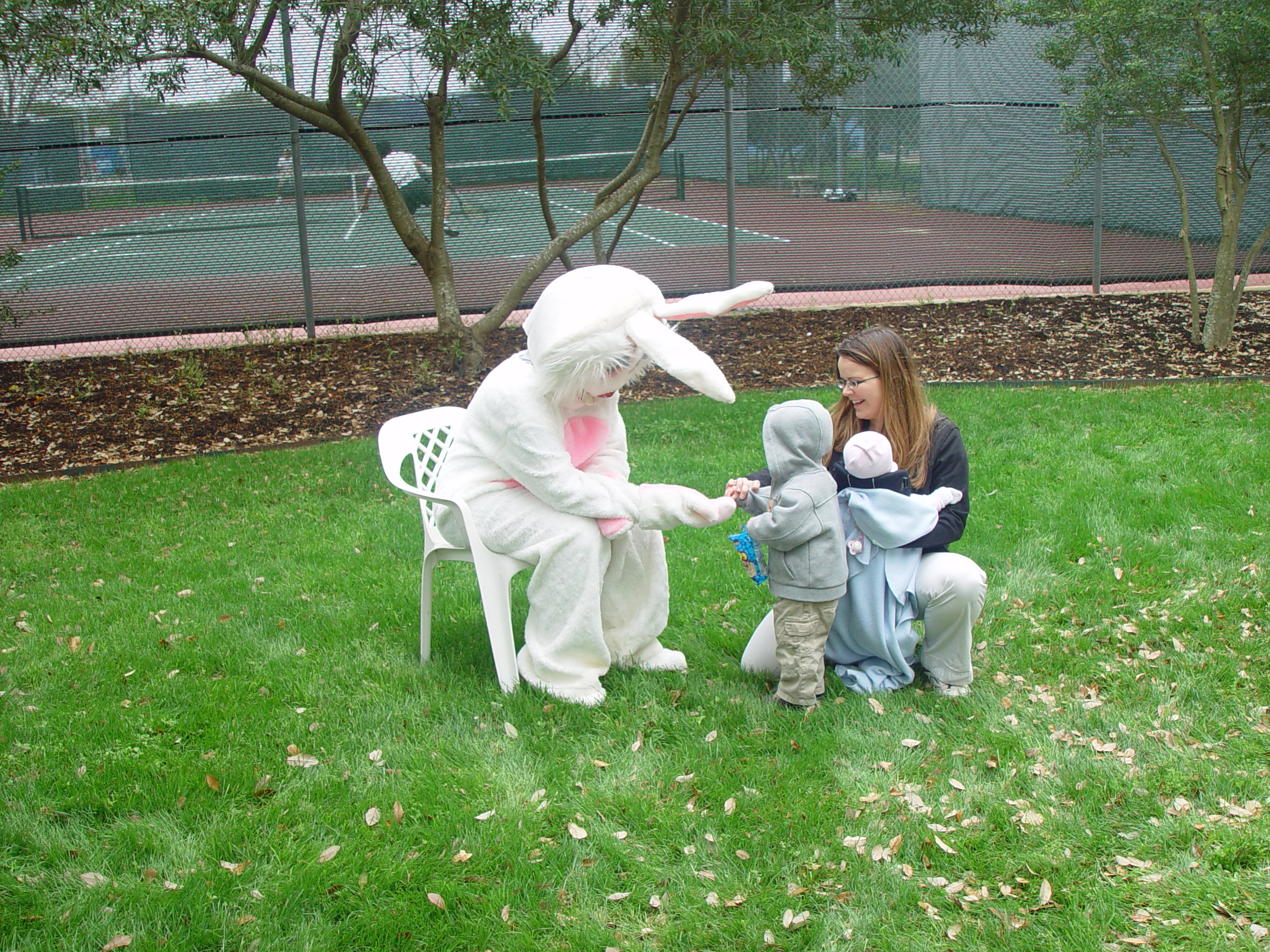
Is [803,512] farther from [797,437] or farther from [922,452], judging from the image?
[922,452]

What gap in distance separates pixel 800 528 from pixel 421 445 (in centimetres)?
164

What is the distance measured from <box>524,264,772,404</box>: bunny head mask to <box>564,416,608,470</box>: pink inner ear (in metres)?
0.21

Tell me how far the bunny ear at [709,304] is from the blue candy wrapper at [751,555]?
0.69m

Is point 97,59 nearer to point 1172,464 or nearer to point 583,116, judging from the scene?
point 583,116

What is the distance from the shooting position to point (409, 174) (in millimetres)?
9859

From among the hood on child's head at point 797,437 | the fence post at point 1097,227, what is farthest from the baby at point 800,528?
the fence post at point 1097,227

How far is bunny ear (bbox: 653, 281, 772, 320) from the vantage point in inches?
128

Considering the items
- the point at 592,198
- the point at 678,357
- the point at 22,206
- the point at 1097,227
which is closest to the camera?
the point at 678,357

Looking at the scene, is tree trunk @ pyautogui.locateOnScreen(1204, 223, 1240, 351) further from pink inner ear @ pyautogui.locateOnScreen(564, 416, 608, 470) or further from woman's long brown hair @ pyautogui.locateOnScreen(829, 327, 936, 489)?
pink inner ear @ pyautogui.locateOnScreen(564, 416, 608, 470)

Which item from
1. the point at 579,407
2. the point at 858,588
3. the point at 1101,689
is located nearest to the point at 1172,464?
the point at 1101,689

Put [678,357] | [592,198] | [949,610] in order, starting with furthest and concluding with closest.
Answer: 1. [592,198]
2. [949,610]
3. [678,357]

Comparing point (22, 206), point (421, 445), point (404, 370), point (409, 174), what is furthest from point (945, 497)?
point (22, 206)

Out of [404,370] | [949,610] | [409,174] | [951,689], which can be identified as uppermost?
[409,174]

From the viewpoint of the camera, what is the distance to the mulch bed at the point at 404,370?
7.50 metres
